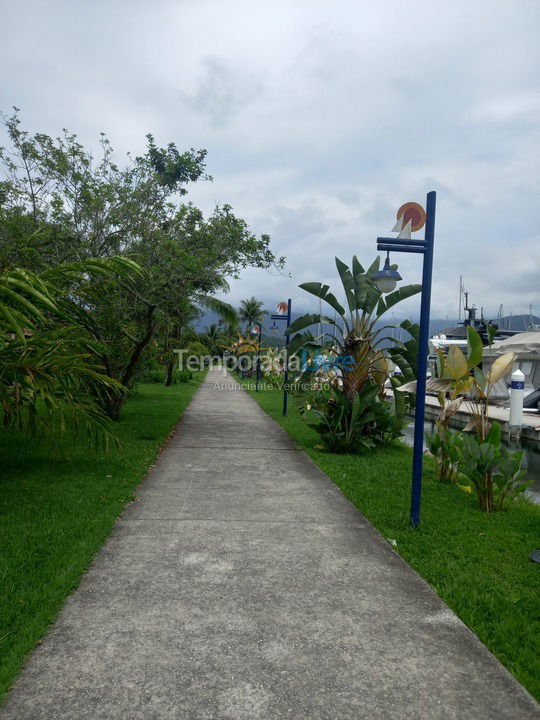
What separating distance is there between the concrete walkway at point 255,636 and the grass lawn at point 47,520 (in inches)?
5.7

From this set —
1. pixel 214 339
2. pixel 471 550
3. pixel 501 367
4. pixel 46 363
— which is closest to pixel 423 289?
pixel 501 367

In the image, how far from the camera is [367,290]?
928cm

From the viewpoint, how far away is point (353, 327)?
9750mm

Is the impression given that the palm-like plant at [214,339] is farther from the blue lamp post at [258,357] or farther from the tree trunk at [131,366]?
the tree trunk at [131,366]

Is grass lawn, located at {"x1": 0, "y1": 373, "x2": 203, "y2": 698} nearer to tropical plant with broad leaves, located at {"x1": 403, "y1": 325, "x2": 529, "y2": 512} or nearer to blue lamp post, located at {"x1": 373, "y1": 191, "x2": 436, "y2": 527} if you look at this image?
blue lamp post, located at {"x1": 373, "y1": 191, "x2": 436, "y2": 527}

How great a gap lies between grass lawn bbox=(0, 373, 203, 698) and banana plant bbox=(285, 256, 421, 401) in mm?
3513

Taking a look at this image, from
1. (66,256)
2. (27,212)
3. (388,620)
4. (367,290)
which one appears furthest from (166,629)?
(27,212)

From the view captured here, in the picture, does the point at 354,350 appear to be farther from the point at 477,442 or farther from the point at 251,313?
the point at 251,313

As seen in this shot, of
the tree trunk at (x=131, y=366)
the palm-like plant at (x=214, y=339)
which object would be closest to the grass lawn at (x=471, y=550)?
the tree trunk at (x=131, y=366)

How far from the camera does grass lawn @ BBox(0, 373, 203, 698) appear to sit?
10.8ft

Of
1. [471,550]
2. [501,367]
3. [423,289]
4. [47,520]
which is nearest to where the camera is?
[471,550]

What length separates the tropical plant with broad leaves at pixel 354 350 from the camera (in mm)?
9422

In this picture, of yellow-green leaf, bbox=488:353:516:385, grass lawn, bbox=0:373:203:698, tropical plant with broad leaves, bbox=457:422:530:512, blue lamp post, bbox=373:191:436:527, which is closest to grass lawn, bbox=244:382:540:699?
tropical plant with broad leaves, bbox=457:422:530:512

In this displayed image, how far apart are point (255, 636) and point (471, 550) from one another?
266 centimetres
